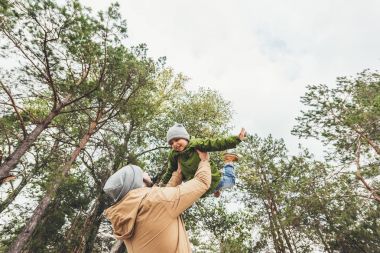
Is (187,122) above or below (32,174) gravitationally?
Result: above

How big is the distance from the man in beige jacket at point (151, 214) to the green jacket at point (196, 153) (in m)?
0.86

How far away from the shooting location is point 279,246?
17.8 m

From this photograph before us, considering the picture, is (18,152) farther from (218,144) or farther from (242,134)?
(242,134)

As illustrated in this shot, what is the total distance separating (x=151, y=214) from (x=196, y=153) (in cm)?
134

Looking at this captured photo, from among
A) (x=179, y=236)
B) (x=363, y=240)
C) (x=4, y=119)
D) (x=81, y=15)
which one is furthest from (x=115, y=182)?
(x=363, y=240)

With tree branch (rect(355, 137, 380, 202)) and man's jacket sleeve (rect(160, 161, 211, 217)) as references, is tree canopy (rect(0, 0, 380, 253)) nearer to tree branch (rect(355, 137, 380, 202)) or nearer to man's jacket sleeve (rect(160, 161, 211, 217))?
tree branch (rect(355, 137, 380, 202))

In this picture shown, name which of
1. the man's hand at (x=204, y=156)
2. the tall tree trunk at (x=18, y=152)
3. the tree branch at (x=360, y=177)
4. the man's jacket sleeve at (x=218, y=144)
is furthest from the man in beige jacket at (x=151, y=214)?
the tree branch at (x=360, y=177)

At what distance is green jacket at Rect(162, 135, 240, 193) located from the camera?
285cm

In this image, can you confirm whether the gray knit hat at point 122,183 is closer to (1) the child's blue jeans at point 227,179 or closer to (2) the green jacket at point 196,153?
(2) the green jacket at point 196,153

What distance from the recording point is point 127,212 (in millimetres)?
1868

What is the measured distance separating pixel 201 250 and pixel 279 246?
4976mm

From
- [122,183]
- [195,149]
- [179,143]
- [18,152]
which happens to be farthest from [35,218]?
[122,183]

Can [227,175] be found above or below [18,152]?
below

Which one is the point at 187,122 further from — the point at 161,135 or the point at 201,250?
the point at 201,250
